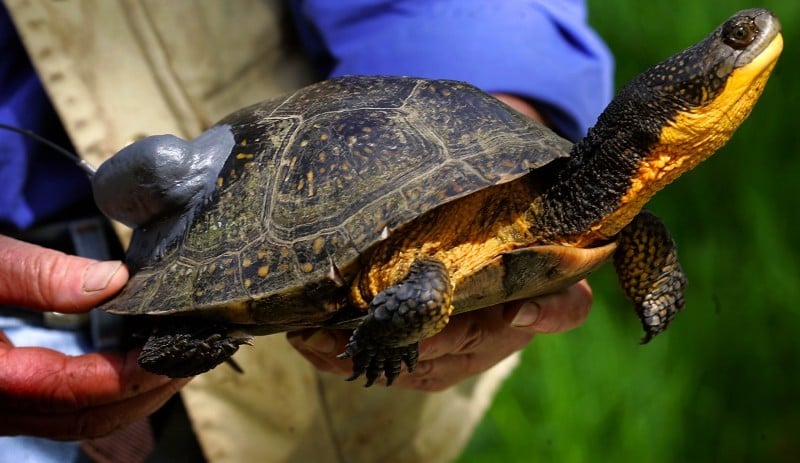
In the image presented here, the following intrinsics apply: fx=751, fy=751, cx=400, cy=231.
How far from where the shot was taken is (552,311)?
3.85ft

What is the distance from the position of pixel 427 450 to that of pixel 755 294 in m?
0.94

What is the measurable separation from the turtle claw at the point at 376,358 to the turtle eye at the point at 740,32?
527 millimetres

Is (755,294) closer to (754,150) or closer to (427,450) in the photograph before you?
(754,150)

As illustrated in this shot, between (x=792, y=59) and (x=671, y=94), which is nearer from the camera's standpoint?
(x=671, y=94)

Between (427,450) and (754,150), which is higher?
(754,150)

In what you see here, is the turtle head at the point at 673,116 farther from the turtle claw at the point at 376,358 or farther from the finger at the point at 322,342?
the finger at the point at 322,342

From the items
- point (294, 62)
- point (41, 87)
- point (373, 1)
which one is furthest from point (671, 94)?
point (41, 87)

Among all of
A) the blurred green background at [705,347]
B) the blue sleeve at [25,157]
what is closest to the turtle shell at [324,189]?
Answer: the blue sleeve at [25,157]

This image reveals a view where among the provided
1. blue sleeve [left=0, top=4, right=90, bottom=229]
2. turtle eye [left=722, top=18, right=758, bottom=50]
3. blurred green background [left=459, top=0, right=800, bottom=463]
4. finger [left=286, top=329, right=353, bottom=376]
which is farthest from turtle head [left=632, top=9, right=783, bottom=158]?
blurred green background [left=459, top=0, right=800, bottom=463]

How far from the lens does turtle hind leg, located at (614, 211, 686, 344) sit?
3.45 feet

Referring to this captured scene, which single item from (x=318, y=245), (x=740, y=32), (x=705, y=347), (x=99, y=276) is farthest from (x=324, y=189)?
(x=705, y=347)

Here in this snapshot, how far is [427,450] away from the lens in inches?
69.9

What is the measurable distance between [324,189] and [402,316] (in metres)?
0.20

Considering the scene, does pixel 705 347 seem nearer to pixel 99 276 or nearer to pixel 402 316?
pixel 402 316
